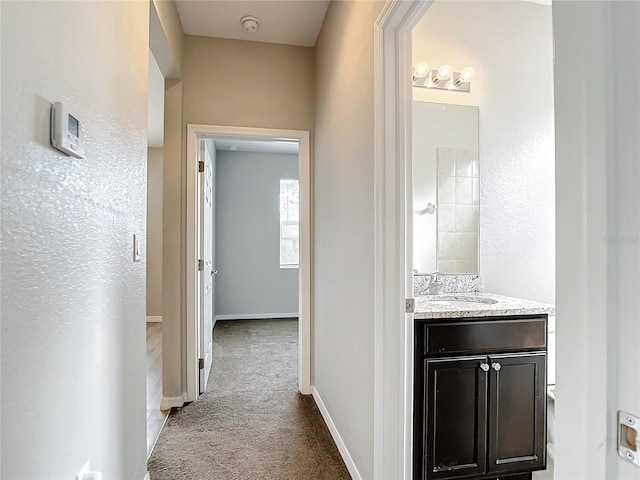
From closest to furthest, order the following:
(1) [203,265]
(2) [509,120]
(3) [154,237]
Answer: (2) [509,120] → (1) [203,265] → (3) [154,237]

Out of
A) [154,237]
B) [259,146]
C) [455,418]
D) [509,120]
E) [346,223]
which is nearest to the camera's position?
[455,418]

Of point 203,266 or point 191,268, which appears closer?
point 191,268

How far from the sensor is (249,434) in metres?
2.33

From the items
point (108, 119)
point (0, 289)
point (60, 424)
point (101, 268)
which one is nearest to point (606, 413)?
point (0, 289)

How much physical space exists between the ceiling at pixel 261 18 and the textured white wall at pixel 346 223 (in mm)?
126

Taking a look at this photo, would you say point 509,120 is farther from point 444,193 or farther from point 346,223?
point 346,223

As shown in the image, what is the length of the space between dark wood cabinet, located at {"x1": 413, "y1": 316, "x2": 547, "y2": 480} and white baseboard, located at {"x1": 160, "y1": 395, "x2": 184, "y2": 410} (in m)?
1.79

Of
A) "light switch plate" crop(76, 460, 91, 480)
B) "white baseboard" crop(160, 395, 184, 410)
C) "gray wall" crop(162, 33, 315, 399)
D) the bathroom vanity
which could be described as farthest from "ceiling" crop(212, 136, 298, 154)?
"light switch plate" crop(76, 460, 91, 480)

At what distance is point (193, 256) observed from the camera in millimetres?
2785

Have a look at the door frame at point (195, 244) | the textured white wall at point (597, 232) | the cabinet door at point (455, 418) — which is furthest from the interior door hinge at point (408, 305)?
the door frame at point (195, 244)

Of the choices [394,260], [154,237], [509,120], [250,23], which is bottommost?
[394,260]

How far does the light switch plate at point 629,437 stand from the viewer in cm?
46

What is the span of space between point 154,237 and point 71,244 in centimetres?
501

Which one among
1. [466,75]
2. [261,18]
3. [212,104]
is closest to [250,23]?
[261,18]
